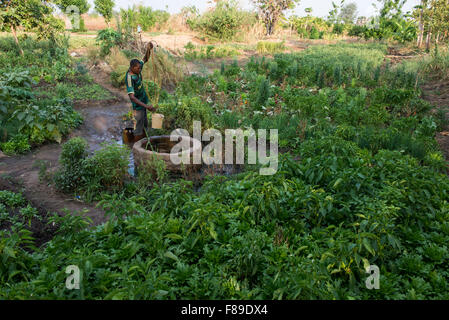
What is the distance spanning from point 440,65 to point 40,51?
1244 cm

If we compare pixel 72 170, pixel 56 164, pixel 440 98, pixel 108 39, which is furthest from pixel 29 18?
pixel 440 98

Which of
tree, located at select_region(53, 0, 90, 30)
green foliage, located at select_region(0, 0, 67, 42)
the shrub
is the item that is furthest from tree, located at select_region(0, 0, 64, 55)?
tree, located at select_region(53, 0, 90, 30)

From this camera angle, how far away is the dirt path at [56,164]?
382 cm

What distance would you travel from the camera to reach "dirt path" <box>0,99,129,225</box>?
12.5 feet

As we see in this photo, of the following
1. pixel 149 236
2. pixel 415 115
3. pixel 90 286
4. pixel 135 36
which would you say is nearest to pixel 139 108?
pixel 149 236

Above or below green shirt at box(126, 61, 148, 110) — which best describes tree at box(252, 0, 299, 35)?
above

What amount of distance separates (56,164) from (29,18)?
7.03 meters

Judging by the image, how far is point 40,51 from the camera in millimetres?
10031

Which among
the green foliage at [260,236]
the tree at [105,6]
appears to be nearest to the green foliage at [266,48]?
the green foliage at [260,236]

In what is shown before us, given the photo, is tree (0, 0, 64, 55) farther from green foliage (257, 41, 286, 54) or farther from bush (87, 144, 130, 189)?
green foliage (257, 41, 286, 54)

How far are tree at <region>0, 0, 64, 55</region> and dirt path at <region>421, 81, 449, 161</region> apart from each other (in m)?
10.8

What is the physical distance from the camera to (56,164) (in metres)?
4.99

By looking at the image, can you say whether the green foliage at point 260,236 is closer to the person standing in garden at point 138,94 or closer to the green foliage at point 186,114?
the person standing in garden at point 138,94
